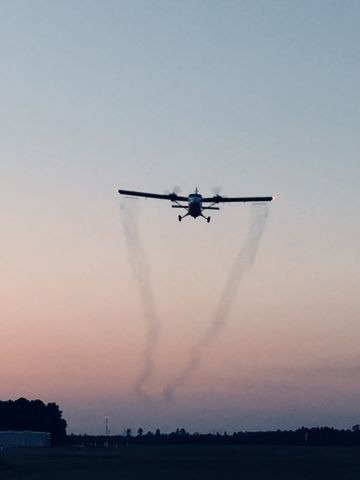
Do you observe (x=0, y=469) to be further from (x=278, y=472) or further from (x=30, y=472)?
(x=278, y=472)

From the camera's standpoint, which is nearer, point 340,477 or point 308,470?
point 340,477

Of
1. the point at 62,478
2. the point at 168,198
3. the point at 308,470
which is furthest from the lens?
the point at 308,470

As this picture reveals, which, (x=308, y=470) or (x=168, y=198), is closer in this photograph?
(x=168, y=198)

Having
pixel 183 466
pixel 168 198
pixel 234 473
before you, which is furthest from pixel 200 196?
pixel 183 466

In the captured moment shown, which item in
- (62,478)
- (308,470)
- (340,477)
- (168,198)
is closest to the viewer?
(62,478)

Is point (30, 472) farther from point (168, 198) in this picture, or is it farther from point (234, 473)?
point (168, 198)

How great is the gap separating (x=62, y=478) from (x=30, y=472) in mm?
14833

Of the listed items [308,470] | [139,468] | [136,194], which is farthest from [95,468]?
[136,194]

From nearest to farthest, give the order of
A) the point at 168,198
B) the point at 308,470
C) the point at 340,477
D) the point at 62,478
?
the point at 62,478, the point at 340,477, the point at 168,198, the point at 308,470

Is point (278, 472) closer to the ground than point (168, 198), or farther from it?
closer to the ground

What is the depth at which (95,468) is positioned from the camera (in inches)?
5010

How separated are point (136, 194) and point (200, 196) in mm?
13930

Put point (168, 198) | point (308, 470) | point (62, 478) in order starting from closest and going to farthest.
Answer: point (62, 478) → point (168, 198) → point (308, 470)

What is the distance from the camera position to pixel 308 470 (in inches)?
4961
